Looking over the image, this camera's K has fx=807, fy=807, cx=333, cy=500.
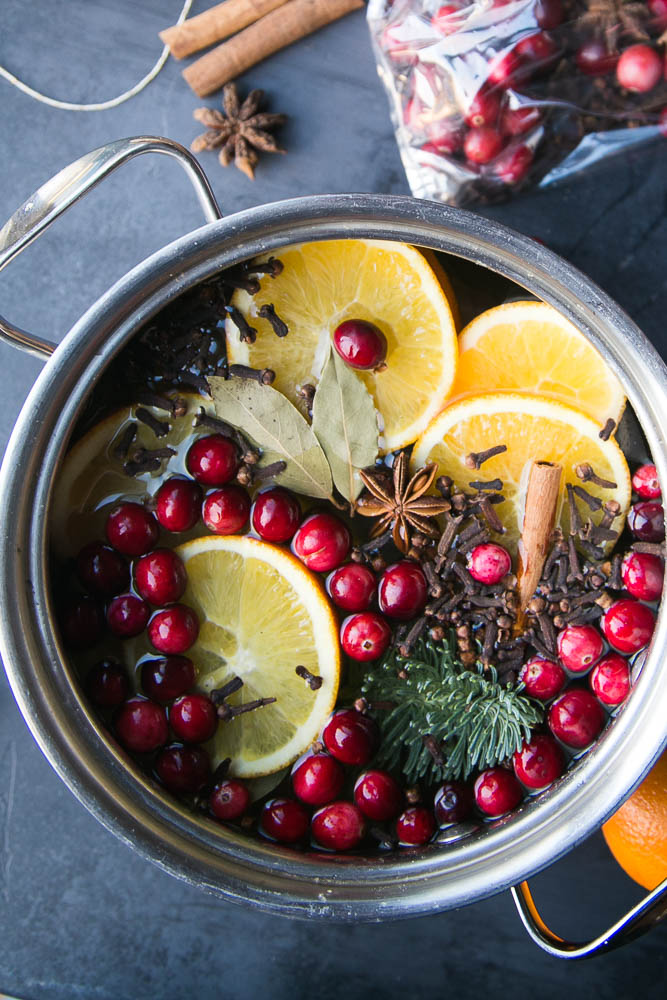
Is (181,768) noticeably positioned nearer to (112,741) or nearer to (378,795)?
(112,741)

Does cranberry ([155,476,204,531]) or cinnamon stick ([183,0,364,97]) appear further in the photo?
cinnamon stick ([183,0,364,97])

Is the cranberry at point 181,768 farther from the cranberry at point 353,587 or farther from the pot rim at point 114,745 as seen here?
the cranberry at point 353,587

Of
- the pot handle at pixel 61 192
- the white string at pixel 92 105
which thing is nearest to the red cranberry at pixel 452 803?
the pot handle at pixel 61 192

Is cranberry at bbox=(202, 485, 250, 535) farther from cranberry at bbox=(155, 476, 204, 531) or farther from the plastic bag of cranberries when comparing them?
the plastic bag of cranberries

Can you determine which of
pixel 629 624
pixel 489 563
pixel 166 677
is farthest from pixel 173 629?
pixel 629 624

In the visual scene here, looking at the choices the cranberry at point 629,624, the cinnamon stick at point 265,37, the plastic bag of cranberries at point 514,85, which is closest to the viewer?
the cranberry at point 629,624

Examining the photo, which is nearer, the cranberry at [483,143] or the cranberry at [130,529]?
the cranberry at [130,529]

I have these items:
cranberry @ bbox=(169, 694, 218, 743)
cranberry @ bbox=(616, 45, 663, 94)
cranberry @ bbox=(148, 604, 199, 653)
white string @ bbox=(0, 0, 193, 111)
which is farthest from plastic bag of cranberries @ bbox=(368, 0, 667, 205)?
cranberry @ bbox=(169, 694, 218, 743)
